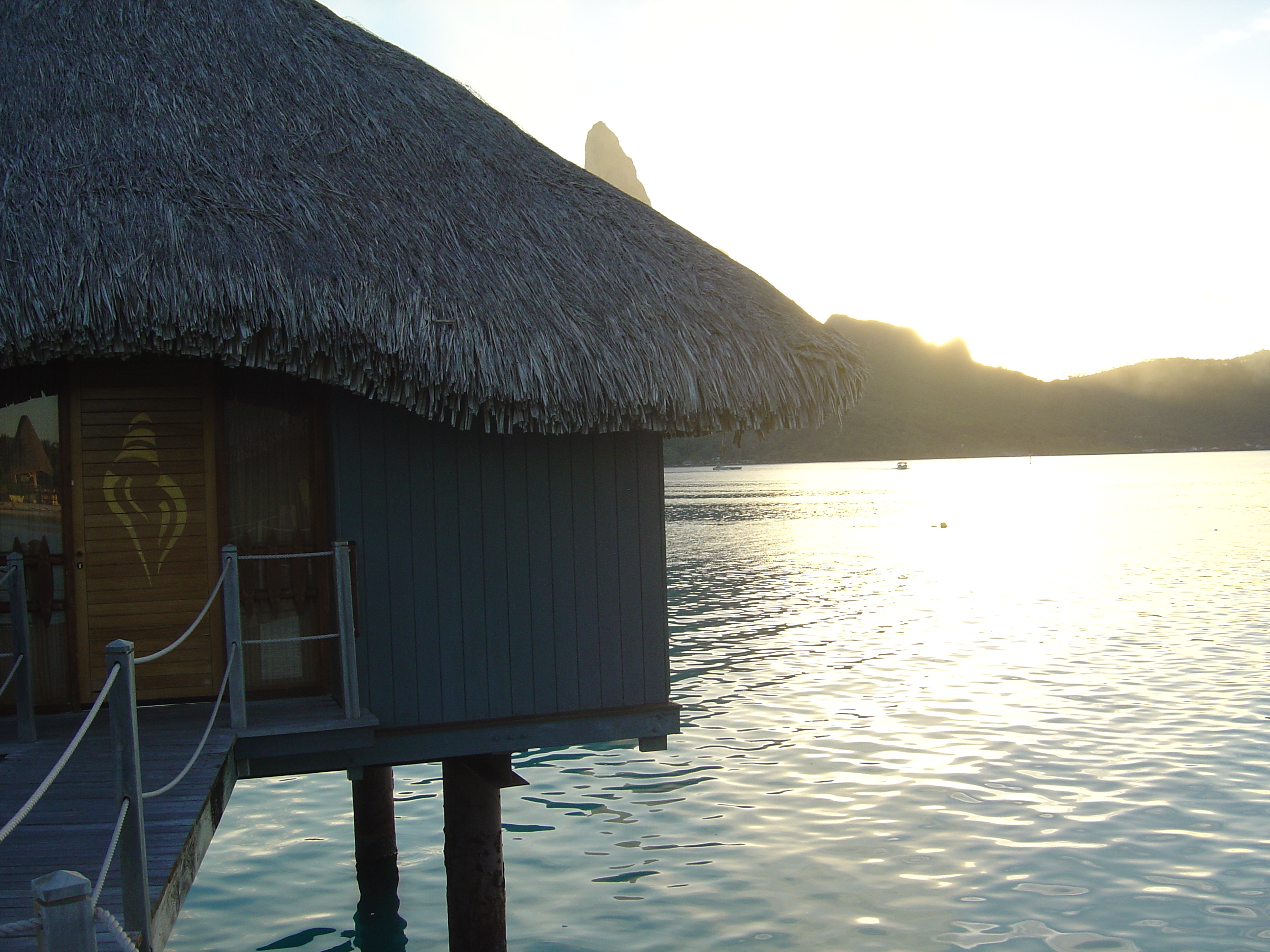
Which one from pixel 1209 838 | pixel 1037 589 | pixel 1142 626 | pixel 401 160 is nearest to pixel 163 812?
pixel 401 160

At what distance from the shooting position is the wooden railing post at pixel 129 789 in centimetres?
319

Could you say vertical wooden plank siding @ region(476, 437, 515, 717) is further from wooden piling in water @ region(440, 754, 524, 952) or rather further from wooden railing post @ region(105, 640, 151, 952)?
wooden railing post @ region(105, 640, 151, 952)

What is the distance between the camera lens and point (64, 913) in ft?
8.00

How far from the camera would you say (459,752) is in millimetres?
6277

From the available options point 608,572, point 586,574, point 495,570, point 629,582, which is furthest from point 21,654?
point 629,582

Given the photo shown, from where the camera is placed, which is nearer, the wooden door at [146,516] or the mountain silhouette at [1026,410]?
the wooden door at [146,516]

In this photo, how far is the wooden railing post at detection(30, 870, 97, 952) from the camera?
2414 millimetres

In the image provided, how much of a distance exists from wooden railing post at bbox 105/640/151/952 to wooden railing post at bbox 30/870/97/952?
756mm

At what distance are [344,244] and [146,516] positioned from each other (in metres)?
2.08

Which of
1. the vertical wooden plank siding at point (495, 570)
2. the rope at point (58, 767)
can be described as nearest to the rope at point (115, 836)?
the rope at point (58, 767)

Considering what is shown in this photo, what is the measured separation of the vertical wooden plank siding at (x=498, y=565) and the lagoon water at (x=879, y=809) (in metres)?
2.94

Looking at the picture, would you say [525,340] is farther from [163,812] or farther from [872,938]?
[872,938]

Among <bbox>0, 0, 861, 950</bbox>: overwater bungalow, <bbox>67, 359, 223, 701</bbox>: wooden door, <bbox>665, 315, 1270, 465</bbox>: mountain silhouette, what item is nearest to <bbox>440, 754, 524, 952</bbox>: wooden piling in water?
<bbox>0, 0, 861, 950</bbox>: overwater bungalow

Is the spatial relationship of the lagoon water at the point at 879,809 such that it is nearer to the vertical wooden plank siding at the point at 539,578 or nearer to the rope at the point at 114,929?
the vertical wooden plank siding at the point at 539,578
